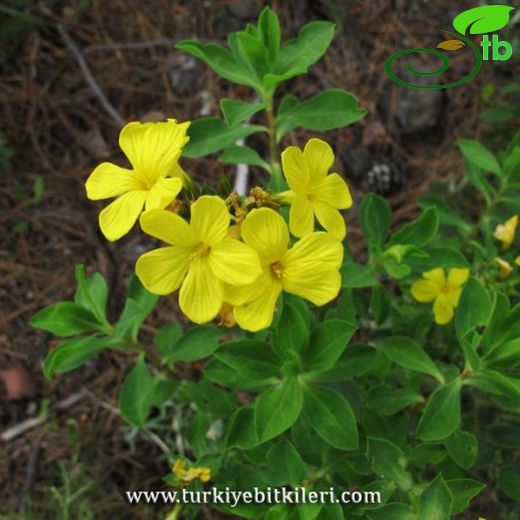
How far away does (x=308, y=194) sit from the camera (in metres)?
1.88

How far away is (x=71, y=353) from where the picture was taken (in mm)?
2188

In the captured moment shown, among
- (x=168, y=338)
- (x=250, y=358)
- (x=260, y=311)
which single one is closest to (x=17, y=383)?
(x=168, y=338)

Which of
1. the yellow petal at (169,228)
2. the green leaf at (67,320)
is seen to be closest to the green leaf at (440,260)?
the yellow petal at (169,228)

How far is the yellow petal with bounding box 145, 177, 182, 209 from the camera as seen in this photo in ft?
5.60

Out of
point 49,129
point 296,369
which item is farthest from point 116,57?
point 296,369

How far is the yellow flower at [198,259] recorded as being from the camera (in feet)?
5.41

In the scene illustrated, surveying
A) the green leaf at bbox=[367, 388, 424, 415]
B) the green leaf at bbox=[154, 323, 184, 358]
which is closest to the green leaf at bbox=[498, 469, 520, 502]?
the green leaf at bbox=[367, 388, 424, 415]

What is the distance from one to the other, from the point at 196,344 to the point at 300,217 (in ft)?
2.95

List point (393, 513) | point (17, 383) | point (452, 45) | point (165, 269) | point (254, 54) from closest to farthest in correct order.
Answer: point (165, 269), point (393, 513), point (254, 54), point (17, 383), point (452, 45)

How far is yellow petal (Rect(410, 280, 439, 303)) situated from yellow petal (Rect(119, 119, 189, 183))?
118 centimetres

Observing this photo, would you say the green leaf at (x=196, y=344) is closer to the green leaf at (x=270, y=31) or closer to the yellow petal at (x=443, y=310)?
the yellow petal at (x=443, y=310)

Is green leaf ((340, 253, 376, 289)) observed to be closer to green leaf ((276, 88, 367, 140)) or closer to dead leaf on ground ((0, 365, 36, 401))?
green leaf ((276, 88, 367, 140))

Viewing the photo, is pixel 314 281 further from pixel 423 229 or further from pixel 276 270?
pixel 423 229

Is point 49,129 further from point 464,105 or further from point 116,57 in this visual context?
point 464,105
